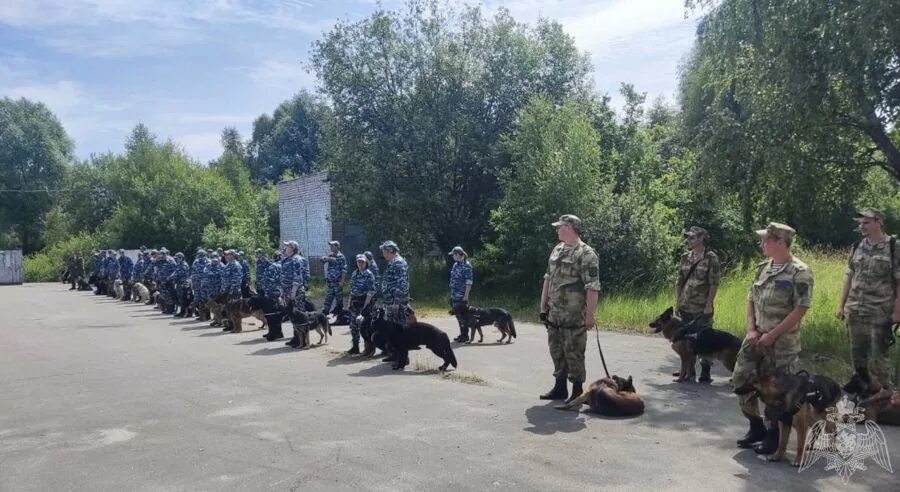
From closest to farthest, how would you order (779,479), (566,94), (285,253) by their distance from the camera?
(779,479), (285,253), (566,94)

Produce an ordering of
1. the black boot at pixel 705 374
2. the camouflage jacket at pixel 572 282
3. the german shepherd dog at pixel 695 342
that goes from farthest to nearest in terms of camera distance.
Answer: the black boot at pixel 705 374, the german shepherd dog at pixel 695 342, the camouflage jacket at pixel 572 282

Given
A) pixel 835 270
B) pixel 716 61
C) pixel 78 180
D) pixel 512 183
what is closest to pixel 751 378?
pixel 716 61

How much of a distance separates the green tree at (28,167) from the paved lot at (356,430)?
55872 mm

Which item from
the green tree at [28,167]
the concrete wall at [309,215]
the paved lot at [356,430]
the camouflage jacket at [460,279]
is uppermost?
the green tree at [28,167]

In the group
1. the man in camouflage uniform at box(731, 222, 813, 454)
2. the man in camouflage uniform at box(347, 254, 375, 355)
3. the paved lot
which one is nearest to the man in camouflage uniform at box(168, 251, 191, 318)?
the paved lot

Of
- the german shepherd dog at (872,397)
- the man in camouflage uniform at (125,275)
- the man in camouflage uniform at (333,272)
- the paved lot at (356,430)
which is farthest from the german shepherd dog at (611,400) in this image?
the man in camouflage uniform at (125,275)

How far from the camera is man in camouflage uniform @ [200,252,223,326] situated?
17641mm

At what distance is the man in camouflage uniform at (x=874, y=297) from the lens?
719cm

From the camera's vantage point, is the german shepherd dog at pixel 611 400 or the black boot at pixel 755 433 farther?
the german shepherd dog at pixel 611 400

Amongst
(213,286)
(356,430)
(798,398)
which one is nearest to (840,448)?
(798,398)

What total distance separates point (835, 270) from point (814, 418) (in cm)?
1434

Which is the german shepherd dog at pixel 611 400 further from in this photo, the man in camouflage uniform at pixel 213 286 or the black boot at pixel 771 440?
the man in camouflage uniform at pixel 213 286

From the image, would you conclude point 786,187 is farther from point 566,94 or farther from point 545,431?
point 566,94

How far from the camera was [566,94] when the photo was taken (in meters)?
27.1
